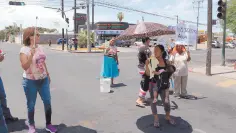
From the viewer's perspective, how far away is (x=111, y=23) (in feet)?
188

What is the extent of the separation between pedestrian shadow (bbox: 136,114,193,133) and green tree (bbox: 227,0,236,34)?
1439 centimetres

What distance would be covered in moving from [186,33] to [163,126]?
13.5ft

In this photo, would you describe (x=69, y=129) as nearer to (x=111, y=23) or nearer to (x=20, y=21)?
(x=20, y=21)

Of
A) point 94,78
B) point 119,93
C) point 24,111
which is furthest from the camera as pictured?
point 94,78

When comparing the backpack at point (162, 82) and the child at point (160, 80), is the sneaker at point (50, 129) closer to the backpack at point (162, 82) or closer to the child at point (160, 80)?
the child at point (160, 80)

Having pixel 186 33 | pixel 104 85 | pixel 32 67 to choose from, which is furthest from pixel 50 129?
pixel 186 33

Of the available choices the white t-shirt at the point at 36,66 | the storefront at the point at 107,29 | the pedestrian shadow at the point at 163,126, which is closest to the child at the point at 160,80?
the pedestrian shadow at the point at 163,126

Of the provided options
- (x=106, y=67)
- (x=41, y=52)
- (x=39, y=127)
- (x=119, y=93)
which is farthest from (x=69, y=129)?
(x=106, y=67)

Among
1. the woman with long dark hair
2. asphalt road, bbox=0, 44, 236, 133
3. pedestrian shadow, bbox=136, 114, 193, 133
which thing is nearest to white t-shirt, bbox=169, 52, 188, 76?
asphalt road, bbox=0, 44, 236, 133

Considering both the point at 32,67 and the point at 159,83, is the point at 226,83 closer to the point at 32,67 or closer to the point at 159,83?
the point at 159,83

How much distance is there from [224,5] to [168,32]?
1016 centimetres

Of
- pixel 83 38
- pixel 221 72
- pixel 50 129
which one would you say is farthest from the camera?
pixel 83 38

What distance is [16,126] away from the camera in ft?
16.6

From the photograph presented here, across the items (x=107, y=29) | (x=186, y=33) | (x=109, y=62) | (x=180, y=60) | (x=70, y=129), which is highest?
(x=107, y=29)
